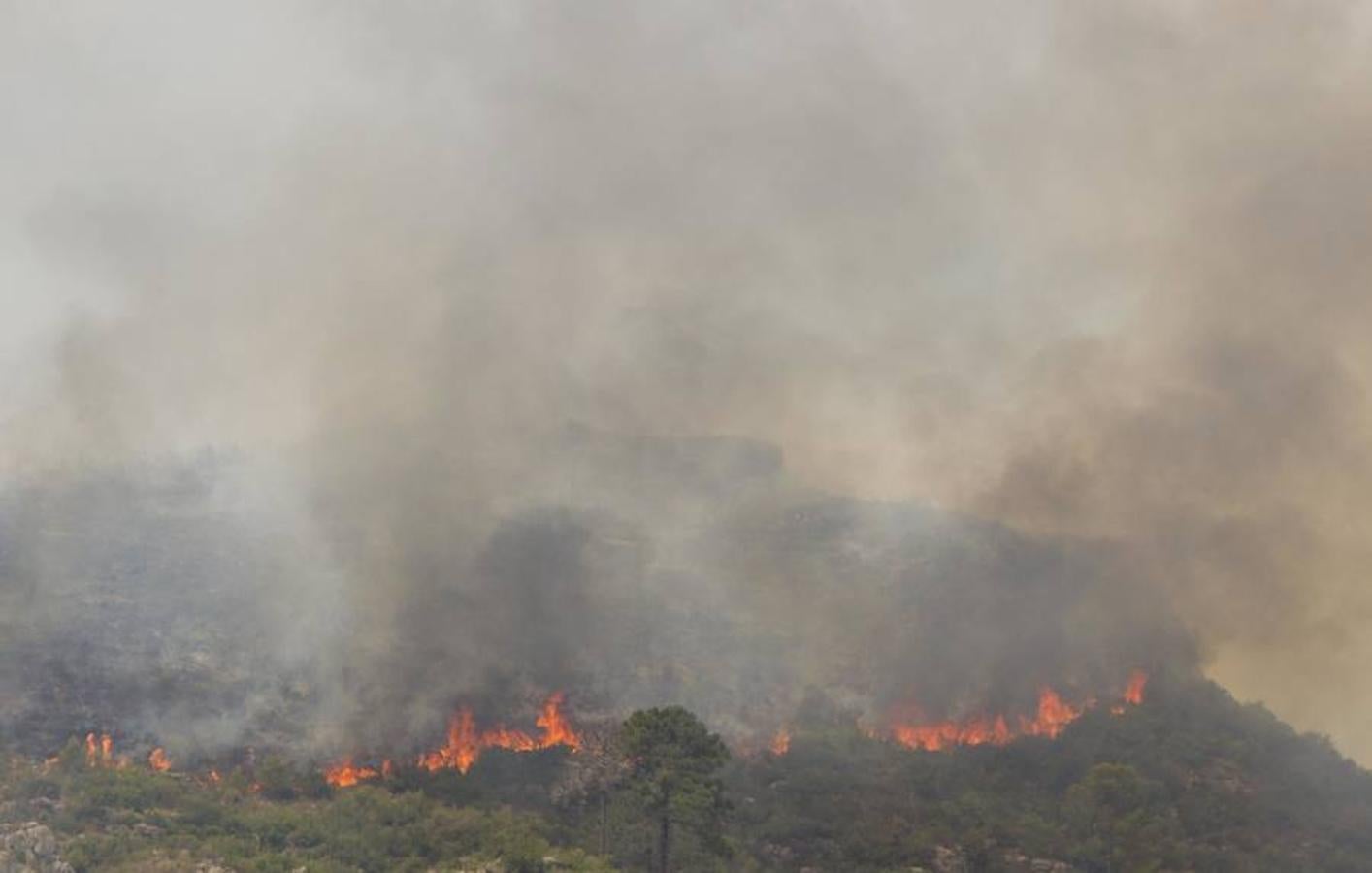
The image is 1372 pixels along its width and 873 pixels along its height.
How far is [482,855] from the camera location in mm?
66562

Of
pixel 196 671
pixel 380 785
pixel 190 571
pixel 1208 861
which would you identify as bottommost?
pixel 1208 861

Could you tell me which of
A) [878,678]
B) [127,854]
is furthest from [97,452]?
[878,678]

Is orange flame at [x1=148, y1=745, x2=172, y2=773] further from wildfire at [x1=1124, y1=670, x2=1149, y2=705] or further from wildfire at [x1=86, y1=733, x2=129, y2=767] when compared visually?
wildfire at [x1=1124, y1=670, x2=1149, y2=705]

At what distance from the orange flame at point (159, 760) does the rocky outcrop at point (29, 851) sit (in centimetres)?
1736

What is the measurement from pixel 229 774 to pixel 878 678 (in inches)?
1813

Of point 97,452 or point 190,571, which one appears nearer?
point 190,571

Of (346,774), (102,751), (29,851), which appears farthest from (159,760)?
(29,851)

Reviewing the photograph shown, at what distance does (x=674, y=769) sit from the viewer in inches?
2469

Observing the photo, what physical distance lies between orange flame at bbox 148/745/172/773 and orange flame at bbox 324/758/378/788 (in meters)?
9.52

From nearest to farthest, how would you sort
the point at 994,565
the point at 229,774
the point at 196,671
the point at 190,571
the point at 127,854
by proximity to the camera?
the point at 127,854 < the point at 229,774 < the point at 196,671 < the point at 190,571 < the point at 994,565

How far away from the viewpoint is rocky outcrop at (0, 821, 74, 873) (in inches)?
2338

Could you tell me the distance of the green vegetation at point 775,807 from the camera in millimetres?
64562

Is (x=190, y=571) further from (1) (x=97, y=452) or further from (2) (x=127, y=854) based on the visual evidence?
(2) (x=127, y=854)

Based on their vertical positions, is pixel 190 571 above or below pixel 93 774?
above
